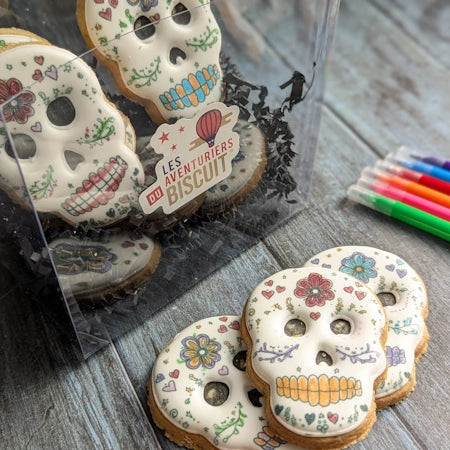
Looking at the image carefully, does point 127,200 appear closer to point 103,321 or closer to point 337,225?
point 103,321

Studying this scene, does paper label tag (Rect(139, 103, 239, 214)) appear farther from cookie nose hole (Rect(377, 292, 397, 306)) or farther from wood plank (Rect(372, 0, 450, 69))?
wood plank (Rect(372, 0, 450, 69))

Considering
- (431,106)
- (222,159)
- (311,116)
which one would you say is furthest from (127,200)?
(431,106)

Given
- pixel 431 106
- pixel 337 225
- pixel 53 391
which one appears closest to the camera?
pixel 53 391

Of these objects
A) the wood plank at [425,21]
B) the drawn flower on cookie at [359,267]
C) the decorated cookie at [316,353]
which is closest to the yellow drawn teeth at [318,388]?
the decorated cookie at [316,353]

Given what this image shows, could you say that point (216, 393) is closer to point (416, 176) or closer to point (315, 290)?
point (315, 290)

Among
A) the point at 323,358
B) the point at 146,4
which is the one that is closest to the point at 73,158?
the point at 146,4

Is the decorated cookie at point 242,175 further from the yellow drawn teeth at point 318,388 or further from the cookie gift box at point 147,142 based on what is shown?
the yellow drawn teeth at point 318,388
